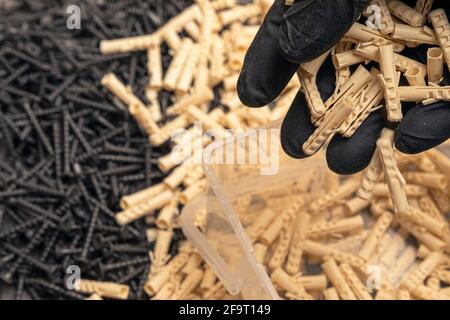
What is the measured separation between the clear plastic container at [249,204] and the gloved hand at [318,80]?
1.01 feet

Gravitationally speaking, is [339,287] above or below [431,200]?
below

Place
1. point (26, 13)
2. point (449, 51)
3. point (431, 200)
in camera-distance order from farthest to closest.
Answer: point (26, 13), point (431, 200), point (449, 51)

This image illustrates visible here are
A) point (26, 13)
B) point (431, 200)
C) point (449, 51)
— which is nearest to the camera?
point (449, 51)

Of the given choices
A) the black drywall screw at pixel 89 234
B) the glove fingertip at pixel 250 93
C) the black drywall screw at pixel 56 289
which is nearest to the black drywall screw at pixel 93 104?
the black drywall screw at pixel 89 234

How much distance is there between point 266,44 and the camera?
117cm

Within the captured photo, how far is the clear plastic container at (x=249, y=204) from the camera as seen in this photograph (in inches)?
58.8

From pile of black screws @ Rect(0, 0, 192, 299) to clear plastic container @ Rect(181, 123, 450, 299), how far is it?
0.59ft

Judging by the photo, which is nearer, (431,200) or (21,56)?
(431,200)

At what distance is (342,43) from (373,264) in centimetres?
69

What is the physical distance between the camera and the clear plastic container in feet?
4.90

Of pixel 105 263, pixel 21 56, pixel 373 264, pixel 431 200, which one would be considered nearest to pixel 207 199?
pixel 105 263

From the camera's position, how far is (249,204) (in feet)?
5.41

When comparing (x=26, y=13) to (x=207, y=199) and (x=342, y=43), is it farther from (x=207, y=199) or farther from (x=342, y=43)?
(x=342, y=43)
